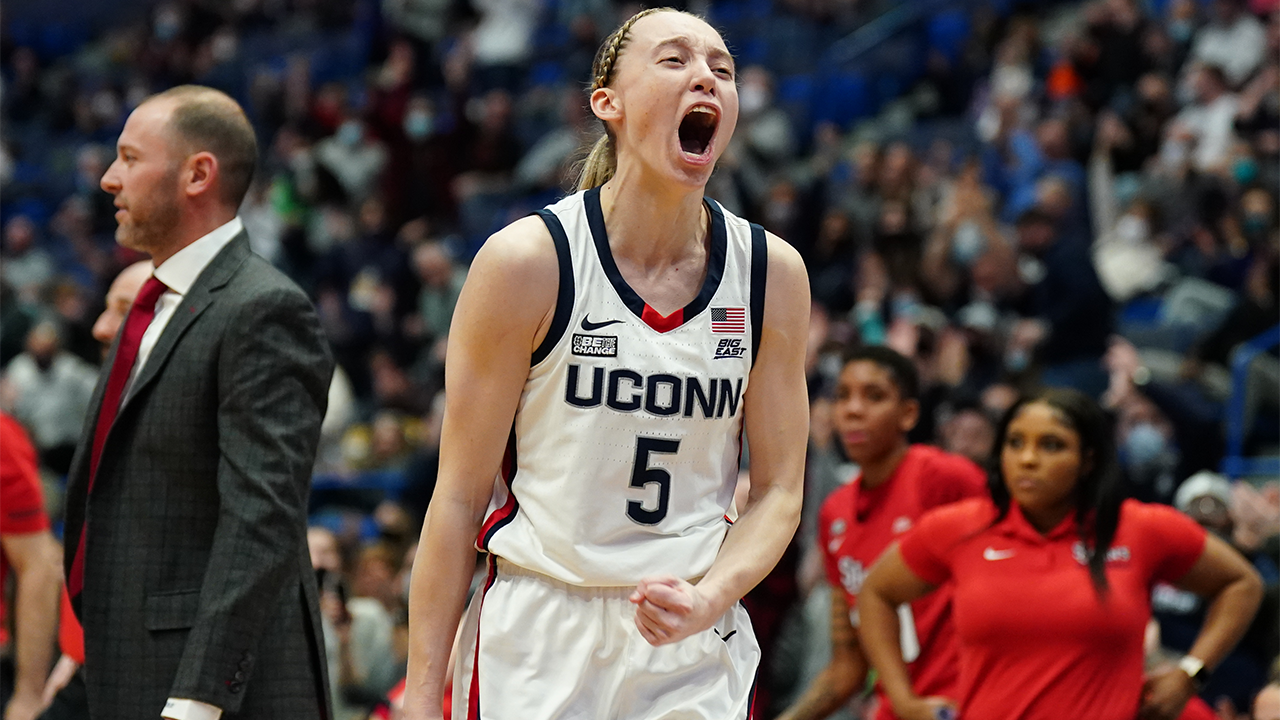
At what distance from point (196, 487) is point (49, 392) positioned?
9810 millimetres

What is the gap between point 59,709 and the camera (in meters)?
3.95

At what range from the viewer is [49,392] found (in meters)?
12.6

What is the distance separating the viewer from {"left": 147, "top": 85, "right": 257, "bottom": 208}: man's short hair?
3824 millimetres

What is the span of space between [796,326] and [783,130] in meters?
11.1

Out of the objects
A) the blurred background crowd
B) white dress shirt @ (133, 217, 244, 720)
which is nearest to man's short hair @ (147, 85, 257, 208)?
white dress shirt @ (133, 217, 244, 720)

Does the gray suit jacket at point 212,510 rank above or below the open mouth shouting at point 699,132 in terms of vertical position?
below

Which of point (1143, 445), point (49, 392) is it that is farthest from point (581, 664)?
point (49, 392)

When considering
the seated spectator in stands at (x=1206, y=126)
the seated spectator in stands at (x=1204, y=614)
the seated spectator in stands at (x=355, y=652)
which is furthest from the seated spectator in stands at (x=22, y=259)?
the seated spectator in stands at (x=1204, y=614)

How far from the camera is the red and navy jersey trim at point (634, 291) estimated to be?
9.67 feet

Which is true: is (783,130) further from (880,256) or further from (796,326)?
(796,326)

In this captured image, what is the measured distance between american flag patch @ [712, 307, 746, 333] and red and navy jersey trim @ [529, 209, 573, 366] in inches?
11.5

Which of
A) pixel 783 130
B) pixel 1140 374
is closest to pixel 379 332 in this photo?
pixel 783 130

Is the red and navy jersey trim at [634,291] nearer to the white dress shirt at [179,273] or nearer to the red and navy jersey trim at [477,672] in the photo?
the red and navy jersey trim at [477,672]

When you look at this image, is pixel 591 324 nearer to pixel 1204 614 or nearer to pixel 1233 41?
pixel 1204 614
